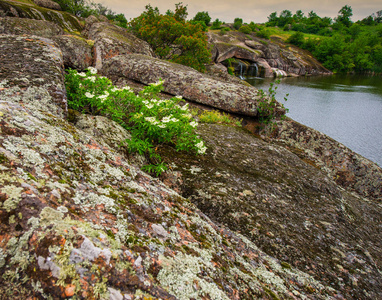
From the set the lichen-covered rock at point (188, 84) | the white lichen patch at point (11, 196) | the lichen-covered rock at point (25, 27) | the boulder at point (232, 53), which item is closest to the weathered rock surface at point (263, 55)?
the boulder at point (232, 53)

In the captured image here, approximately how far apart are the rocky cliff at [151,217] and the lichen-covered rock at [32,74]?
0.02 meters

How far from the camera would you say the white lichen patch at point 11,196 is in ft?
4.24

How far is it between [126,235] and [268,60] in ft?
198

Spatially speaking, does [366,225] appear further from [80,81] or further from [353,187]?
[80,81]

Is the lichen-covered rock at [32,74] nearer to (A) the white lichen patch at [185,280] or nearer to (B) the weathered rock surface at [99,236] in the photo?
(B) the weathered rock surface at [99,236]

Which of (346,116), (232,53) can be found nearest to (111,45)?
(346,116)

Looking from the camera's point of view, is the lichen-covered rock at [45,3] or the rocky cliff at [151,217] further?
the lichen-covered rock at [45,3]

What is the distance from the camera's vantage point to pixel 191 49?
18.3 m

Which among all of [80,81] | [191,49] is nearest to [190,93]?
[80,81]

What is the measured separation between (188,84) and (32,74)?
6.90 meters

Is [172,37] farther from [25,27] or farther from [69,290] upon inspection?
[69,290]

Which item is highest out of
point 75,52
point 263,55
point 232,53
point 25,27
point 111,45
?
point 263,55

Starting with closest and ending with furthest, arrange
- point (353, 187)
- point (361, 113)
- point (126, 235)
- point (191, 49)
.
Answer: point (126, 235) → point (353, 187) → point (191, 49) → point (361, 113)

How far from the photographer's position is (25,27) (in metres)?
11.6
